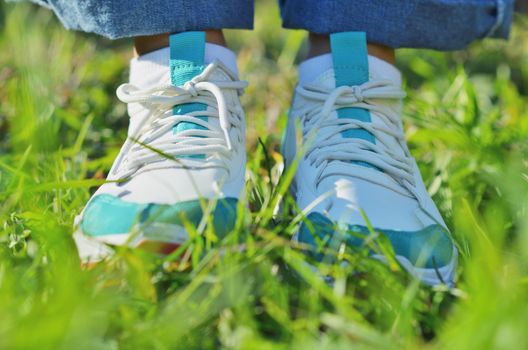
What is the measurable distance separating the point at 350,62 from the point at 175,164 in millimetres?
417

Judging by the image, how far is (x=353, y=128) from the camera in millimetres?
1181

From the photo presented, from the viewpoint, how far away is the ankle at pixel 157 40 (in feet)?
4.06

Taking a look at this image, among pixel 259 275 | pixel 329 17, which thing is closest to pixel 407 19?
pixel 329 17

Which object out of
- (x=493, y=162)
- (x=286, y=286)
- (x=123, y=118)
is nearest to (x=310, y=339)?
(x=286, y=286)

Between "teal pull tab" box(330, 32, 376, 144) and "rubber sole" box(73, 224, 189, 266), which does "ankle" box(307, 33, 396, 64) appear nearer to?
"teal pull tab" box(330, 32, 376, 144)

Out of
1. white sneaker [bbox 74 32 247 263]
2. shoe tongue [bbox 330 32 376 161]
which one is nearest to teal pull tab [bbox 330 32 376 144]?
shoe tongue [bbox 330 32 376 161]

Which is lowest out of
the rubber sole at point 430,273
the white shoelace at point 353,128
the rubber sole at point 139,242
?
the rubber sole at point 430,273

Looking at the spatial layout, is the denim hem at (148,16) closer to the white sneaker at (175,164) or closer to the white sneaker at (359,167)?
the white sneaker at (175,164)

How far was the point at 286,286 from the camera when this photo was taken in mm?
886

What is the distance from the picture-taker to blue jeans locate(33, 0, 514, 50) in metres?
1.20

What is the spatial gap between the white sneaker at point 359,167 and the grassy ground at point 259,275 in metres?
0.04

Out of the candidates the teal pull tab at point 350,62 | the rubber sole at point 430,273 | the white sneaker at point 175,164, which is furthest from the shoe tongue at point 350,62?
the rubber sole at point 430,273

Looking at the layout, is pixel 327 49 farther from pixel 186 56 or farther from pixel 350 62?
pixel 186 56

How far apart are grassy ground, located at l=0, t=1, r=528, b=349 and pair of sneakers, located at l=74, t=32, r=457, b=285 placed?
0.04 metres
